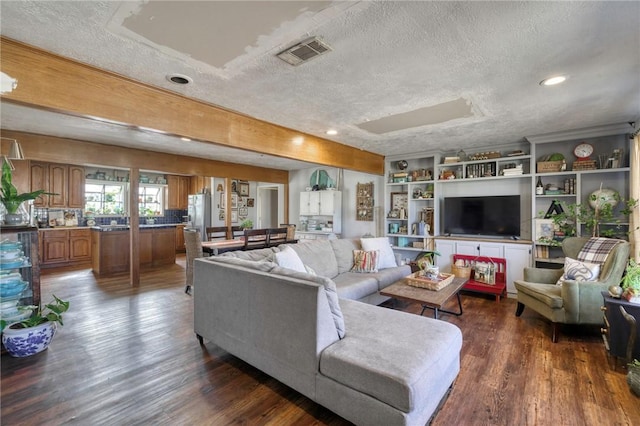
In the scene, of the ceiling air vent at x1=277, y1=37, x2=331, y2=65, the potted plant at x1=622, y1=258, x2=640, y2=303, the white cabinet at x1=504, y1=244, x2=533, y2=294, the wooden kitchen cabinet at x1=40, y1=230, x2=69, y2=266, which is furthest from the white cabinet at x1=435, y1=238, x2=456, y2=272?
the wooden kitchen cabinet at x1=40, y1=230, x2=69, y2=266

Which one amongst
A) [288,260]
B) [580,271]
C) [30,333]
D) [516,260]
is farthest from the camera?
[516,260]

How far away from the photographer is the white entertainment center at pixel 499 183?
3.95 metres

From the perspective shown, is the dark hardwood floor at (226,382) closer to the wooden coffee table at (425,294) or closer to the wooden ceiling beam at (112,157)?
the wooden coffee table at (425,294)

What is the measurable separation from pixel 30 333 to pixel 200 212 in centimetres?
526

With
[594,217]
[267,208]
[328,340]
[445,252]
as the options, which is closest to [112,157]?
[328,340]

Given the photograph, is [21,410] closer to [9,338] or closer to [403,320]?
[9,338]

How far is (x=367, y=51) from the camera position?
1918 millimetres

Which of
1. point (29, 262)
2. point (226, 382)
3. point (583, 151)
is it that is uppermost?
point (583, 151)

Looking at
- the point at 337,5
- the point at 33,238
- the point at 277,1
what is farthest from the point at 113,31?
the point at 33,238

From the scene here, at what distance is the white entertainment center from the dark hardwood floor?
156 cm

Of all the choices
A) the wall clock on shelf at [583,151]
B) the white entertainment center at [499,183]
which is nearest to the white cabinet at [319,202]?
the white entertainment center at [499,183]

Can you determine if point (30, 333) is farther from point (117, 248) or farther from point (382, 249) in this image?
point (382, 249)

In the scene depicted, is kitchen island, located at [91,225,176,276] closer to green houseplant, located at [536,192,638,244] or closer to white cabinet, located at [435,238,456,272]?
white cabinet, located at [435,238,456,272]

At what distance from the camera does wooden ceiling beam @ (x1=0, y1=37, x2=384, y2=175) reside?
1881 millimetres
